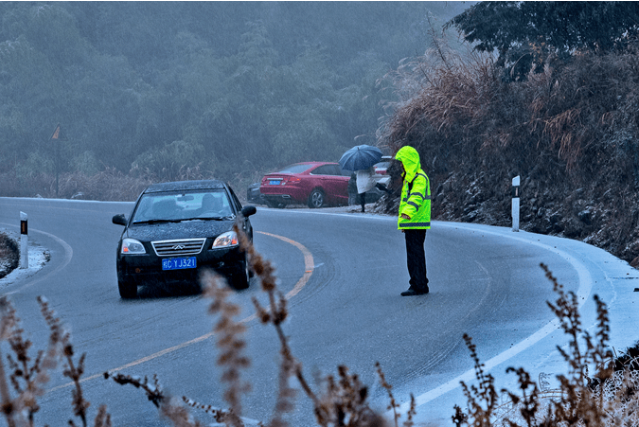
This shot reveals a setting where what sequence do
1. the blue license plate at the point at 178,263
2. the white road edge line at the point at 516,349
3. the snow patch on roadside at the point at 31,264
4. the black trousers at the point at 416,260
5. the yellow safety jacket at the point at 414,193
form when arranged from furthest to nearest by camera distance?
the snow patch on roadside at the point at 31,264 → the blue license plate at the point at 178,263 → the black trousers at the point at 416,260 → the yellow safety jacket at the point at 414,193 → the white road edge line at the point at 516,349

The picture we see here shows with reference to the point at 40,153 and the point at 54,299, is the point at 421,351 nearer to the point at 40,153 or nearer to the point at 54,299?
the point at 54,299

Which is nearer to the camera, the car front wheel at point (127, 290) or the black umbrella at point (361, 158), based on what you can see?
the car front wheel at point (127, 290)

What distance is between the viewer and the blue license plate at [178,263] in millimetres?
10047

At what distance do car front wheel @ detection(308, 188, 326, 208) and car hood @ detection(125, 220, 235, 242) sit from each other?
16791 mm

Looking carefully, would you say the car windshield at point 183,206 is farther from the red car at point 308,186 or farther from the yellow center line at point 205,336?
the red car at point 308,186

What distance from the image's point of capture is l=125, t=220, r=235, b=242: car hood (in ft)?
33.6

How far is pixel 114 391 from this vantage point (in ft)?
18.8

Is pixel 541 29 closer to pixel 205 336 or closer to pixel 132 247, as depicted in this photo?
pixel 132 247

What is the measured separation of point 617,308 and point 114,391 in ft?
15.8

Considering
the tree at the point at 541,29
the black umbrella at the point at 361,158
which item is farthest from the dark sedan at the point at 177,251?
the black umbrella at the point at 361,158

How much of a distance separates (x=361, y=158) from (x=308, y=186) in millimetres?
4578

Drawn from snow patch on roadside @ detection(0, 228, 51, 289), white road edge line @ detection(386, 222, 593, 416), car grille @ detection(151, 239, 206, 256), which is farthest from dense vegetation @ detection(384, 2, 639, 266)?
snow patch on roadside @ detection(0, 228, 51, 289)

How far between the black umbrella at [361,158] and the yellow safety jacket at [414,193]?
13.7 m

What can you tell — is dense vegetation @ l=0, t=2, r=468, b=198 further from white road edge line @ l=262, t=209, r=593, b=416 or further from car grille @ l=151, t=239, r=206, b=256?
white road edge line @ l=262, t=209, r=593, b=416
